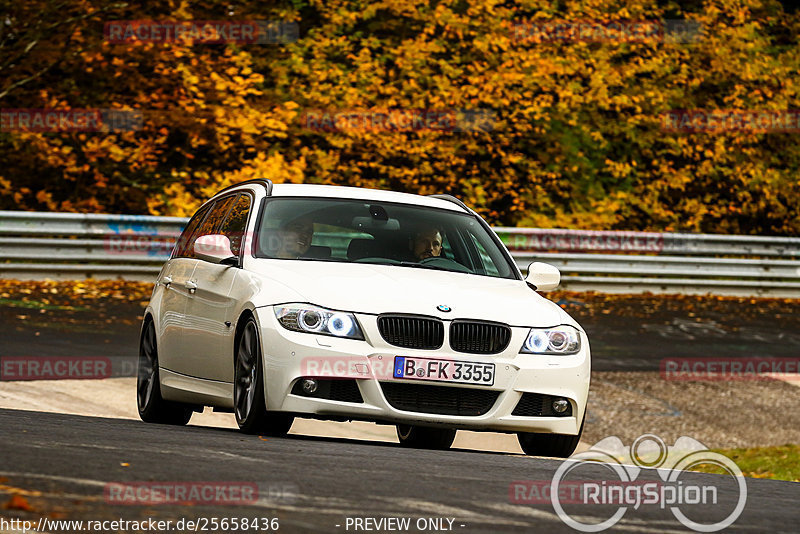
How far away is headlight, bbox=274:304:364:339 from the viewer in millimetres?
8164

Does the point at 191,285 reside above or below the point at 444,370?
below

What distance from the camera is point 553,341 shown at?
8.56 m

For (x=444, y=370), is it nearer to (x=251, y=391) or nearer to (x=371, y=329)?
(x=371, y=329)

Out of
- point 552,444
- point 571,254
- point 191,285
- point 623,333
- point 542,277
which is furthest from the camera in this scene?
point 571,254

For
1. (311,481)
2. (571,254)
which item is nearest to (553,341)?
(311,481)

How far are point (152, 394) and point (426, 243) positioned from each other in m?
2.23

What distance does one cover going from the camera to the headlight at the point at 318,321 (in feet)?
26.8

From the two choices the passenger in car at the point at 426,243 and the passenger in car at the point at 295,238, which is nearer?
the passenger in car at the point at 295,238

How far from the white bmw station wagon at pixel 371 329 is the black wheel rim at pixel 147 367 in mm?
436

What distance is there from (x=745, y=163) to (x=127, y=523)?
23854mm

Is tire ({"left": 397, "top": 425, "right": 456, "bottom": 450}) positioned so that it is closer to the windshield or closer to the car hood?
the windshield

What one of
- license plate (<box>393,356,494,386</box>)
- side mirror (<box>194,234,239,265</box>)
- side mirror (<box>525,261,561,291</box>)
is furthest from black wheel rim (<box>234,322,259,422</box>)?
side mirror (<box>525,261,561,291</box>)

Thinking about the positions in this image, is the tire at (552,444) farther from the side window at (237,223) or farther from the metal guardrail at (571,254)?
the metal guardrail at (571,254)

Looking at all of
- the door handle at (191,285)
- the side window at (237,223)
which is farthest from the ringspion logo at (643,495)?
the door handle at (191,285)
